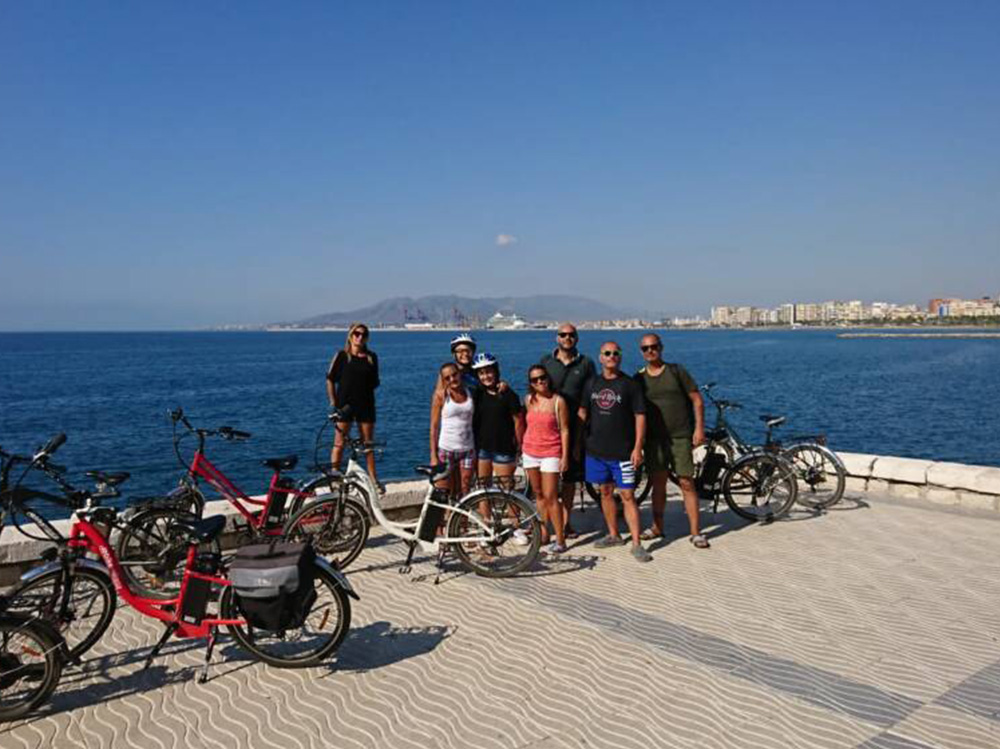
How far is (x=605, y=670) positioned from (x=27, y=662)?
3.14 m

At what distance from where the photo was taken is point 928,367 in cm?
6084

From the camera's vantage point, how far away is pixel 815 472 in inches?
341

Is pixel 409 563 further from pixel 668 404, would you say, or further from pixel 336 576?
pixel 668 404

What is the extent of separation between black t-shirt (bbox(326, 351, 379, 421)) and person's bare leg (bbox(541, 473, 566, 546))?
7.01ft

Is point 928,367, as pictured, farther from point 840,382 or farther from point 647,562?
point 647,562

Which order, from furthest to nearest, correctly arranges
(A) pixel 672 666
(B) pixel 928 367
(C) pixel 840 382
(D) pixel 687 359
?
1. (D) pixel 687 359
2. (B) pixel 928 367
3. (C) pixel 840 382
4. (A) pixel 672 666

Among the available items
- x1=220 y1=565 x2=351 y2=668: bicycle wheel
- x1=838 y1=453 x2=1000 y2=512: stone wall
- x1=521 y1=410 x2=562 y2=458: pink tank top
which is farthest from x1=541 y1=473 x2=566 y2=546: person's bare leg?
x1=838 y1=453 x2=1000 y2=512: stone wall

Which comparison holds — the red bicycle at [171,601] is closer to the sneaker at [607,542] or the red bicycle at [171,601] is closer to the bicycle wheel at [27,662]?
the bicycle wheel at [27,662]

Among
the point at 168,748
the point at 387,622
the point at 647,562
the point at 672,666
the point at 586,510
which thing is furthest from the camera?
the point at 586,510

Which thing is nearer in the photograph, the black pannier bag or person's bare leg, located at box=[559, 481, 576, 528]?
the black pannier bag

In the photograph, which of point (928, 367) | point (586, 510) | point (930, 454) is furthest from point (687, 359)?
point (586, 510)

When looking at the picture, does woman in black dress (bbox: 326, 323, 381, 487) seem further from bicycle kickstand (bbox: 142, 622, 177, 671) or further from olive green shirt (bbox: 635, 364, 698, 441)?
bicycle kickstand (bbox: 142, 622, 177, 671)

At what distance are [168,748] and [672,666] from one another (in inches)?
109

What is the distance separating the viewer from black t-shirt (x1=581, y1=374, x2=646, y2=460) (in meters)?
6.69
